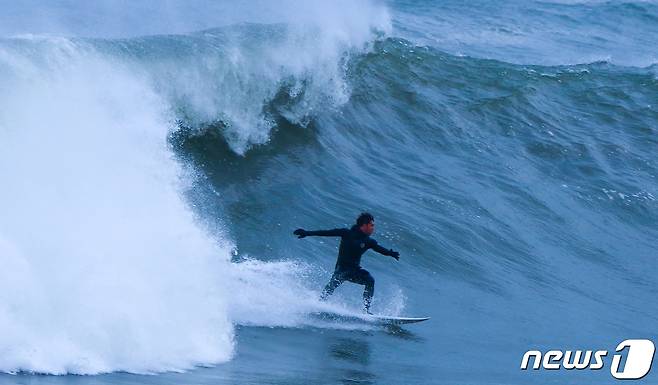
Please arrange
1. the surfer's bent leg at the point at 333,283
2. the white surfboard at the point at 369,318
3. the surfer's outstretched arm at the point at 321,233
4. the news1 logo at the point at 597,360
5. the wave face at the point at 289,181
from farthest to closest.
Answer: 1. the surfer's bent leg at the point at 333,283
2. the white surfboard at the point at 369,318
3. the surfer's outstretched arm at the point at 321,233
4. the news1 logo at the point at 597,360
5. the wave face at the point at 289,181

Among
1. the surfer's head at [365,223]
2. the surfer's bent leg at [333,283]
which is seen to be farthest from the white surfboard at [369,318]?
the surfer's head at [365,223]

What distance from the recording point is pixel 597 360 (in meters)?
11.4

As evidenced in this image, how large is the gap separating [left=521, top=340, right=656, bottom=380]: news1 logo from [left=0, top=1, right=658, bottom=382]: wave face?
31 cm

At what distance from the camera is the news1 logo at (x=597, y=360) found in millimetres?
10677

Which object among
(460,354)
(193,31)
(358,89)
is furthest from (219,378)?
(358,89)

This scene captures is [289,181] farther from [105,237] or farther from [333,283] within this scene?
[105,237]

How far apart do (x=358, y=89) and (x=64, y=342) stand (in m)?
12.1

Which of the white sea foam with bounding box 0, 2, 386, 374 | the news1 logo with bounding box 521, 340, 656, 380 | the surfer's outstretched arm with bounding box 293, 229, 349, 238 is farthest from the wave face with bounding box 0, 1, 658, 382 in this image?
the surfer's outstretched arm with bounding box 293, 229, 349, 238

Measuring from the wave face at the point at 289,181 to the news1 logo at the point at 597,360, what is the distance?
0.31 m

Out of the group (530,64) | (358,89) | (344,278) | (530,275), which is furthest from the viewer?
(530,64)

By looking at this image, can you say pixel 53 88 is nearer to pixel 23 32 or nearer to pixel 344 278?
pixel 23 32

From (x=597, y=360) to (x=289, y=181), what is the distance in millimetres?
5588

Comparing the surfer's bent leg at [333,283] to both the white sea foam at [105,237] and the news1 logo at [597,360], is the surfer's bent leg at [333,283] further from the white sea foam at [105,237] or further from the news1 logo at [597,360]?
the news1 logo at [597,360]

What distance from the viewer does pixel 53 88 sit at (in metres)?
12.4
